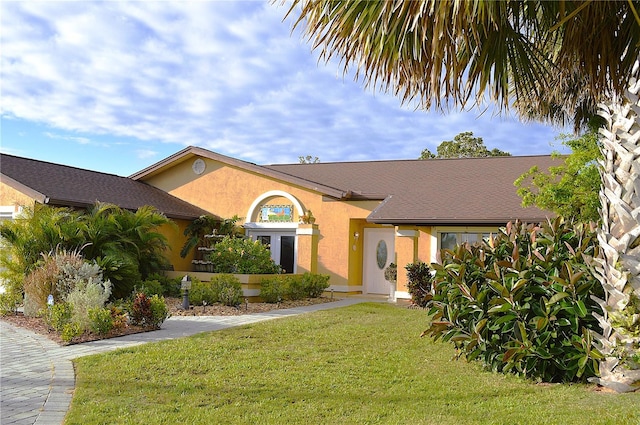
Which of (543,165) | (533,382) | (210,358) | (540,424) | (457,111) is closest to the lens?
(540,424)

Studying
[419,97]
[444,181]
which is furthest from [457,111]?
[444,181]

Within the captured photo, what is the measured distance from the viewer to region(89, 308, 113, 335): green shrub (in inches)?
393

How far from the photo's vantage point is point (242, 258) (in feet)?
57.0

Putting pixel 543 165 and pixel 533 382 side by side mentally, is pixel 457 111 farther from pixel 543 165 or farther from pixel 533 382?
pixel 543 165

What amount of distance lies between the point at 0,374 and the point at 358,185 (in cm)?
1581

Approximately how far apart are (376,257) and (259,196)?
494 centimetres

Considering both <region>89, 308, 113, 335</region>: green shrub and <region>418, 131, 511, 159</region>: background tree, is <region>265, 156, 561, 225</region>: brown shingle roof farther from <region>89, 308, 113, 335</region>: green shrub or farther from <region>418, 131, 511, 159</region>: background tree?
<region>418, 131, 511, 159</region>: background tree

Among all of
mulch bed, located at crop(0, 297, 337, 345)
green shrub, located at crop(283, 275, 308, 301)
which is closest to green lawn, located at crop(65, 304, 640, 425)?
mulch bed, located at crop(0, 297, 337, 345)

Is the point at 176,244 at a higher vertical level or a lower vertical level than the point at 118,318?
higher

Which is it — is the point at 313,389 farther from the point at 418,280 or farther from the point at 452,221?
the point at 452,221

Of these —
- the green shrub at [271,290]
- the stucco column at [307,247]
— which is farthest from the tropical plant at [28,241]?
the stucco column at [307,247]

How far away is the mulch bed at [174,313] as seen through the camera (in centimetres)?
1017

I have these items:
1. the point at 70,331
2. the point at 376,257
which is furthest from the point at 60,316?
the point at 376,257

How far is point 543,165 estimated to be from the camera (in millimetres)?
20422
